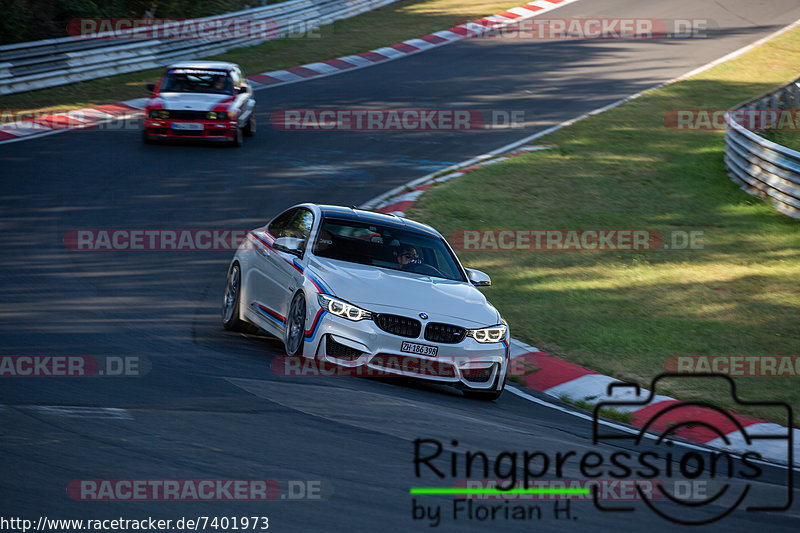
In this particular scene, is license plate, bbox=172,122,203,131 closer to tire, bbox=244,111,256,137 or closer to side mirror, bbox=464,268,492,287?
tire, bbox=244,111,256,137

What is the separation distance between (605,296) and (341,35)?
75.7 feet

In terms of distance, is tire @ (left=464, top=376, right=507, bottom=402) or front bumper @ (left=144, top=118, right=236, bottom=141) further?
front bumper @ (left=144, top=118, right=236, bottom=141)

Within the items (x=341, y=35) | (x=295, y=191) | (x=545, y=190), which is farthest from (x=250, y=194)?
(x=341, y=35)

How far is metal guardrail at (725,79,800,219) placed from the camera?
52.3ft

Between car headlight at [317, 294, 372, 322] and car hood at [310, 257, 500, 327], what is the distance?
0.17 ft

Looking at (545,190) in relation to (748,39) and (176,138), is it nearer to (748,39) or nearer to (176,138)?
(176,138)

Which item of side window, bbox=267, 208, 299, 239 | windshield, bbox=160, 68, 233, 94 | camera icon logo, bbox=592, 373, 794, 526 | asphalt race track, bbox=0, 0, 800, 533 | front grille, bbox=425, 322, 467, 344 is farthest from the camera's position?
windshield, bbox=160, 68, 233, 94

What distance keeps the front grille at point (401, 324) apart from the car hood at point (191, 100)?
39.5ft

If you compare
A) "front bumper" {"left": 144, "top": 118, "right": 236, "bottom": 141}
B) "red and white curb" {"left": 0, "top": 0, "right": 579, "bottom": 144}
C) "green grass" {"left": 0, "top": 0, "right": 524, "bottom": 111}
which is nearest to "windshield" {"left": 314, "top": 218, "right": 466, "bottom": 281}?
"front bumper" {"left": 144, "top": 118, "right": 236, "bottom": 141}

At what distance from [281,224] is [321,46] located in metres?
22.2

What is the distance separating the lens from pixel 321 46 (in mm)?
31609

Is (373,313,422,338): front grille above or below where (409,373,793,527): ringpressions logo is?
above

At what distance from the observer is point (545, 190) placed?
58.1 feet

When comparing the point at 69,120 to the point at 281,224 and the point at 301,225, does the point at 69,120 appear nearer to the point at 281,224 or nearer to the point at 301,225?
the point at 281,224
